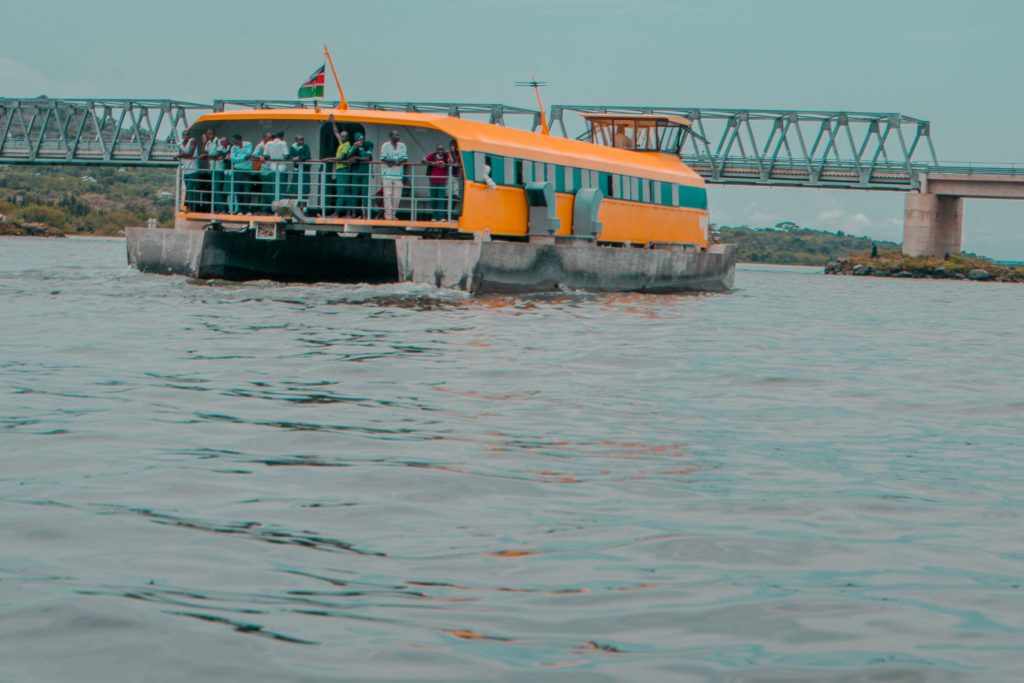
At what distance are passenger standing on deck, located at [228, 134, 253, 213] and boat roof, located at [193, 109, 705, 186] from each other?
86 cm

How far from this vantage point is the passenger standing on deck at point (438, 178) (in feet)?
78.7

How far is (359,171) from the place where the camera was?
82.1 ft

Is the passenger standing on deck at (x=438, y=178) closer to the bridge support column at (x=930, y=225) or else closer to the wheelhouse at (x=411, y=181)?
the wheelhouse at (x=411, y=181)

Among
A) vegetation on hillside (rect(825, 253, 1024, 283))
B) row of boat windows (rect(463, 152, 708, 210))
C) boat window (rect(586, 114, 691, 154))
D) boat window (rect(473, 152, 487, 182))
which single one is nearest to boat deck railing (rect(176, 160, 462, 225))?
boat window (rect(473, 152, 487, 182))

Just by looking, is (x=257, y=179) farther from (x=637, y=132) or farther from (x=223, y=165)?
(x=637, y=132)

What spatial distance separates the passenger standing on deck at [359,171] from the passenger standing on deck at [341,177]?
0.08m

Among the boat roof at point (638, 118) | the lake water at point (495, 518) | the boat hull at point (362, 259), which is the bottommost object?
the lake water at point (495, 518)

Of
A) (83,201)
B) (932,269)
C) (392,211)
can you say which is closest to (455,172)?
(392,211)

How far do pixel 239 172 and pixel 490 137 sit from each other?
446 cm

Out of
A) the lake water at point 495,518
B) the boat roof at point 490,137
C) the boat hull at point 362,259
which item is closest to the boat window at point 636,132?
the boat roof at point 490,137

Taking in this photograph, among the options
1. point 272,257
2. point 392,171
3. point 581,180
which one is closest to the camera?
point 272,257

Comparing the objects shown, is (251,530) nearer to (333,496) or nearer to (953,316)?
(333,496)

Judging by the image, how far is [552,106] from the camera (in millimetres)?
98438

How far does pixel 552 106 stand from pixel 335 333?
84.4 meters
